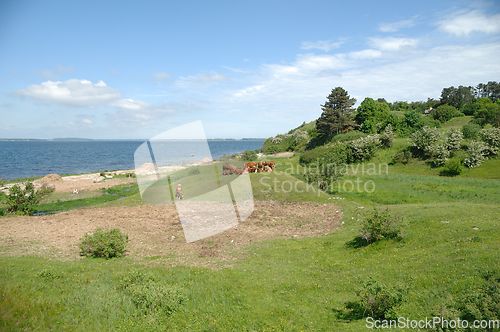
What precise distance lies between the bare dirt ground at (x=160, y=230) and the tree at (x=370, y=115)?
5313 cm

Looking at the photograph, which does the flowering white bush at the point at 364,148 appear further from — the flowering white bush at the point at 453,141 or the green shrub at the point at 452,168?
the green shrub at the point at 452,168

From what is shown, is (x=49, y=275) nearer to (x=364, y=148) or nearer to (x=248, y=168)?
(x=248, y=168)

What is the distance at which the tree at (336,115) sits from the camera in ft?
225

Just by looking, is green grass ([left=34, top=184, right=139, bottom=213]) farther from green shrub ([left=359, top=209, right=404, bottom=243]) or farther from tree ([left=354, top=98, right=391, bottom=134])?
tree ([left=354, top=98, right=391, bottom=134])

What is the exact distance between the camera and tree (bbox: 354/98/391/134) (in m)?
69.1

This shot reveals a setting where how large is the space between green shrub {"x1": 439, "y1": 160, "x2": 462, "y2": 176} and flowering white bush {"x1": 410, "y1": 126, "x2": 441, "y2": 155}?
4900 millimetres

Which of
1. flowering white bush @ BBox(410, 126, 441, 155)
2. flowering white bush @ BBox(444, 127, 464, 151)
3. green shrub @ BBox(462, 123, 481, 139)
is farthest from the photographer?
green shrub @ BBox(462, 123, 481, 139)

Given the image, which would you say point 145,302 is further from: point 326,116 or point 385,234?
point 326,116

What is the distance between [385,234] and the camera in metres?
14.2

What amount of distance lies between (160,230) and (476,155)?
44593mm

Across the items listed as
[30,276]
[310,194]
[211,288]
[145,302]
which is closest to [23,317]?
[145,302]

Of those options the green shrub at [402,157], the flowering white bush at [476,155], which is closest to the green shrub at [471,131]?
the flowering white bush at [476,155]

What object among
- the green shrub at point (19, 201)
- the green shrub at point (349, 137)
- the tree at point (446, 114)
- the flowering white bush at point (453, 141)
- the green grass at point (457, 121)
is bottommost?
the green shrub at point (19, 201)

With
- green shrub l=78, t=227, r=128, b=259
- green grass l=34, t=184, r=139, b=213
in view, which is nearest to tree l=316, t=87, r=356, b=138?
green grass l=34, t=184, r=139, b=213
